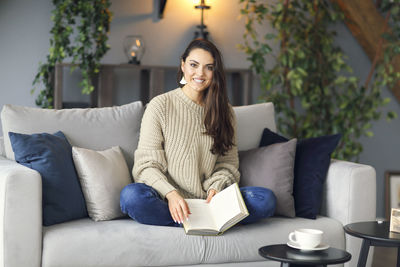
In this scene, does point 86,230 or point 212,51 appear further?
point 212,51

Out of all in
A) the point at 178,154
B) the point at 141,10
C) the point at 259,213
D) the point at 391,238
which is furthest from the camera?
the point at 141,10

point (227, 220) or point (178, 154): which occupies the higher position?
point (178, 154)

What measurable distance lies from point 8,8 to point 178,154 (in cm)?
186

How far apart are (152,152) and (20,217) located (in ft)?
2.11

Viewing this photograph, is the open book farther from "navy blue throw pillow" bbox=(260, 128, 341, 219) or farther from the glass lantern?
the glass lantern

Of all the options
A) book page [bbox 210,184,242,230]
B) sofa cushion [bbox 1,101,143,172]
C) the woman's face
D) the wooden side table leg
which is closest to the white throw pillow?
sofa cushion [bbox 1,101,143,172]

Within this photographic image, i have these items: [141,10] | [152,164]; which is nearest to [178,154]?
[152,164]

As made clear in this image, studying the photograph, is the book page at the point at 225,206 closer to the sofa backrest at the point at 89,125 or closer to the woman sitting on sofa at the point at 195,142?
the woman sitting on sofa at the point at 195,142

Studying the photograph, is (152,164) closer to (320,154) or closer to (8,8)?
(320,154)

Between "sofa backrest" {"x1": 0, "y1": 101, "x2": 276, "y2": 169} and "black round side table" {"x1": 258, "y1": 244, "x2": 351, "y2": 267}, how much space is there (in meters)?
1.05

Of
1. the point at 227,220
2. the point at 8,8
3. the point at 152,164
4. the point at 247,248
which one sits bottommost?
the point at 247,248

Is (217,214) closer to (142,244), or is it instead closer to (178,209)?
(178,209)

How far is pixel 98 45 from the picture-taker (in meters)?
3.53

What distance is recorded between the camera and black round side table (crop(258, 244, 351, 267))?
1.62 metres
